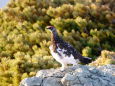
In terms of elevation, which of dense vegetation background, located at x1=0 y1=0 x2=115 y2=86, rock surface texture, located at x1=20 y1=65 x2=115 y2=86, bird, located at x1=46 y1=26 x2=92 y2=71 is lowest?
rock surface texture, located at x1=20 y1=65 x2=115 y2=86

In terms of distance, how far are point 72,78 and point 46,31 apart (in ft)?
30.2

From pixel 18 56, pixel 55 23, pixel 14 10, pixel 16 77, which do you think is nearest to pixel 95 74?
pixel 16 77

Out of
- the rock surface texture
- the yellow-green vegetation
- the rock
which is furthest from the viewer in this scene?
the yellow-green vegetation

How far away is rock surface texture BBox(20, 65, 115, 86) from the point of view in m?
6.90

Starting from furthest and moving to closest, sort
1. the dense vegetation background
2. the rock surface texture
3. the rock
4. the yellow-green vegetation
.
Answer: the dense vegetation background, the yellow-green vegetation, the rock, the rock surface texture

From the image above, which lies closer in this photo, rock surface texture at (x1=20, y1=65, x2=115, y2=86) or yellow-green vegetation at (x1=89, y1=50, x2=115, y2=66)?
rock surface texture at (x1=20, y1=65, x2=115, y2=86)

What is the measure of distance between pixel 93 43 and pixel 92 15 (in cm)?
243

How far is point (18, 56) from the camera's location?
40.6 feet

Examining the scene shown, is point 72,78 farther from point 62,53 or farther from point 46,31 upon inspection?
point 46,31

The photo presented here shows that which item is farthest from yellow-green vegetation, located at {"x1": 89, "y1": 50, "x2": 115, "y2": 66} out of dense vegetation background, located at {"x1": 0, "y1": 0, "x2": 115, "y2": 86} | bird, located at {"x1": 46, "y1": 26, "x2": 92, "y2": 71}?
bird, located at {"x1": 46, "y1": 26, "x2": 92, "y2": 71}

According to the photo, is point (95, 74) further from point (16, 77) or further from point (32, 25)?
point (32, 25)

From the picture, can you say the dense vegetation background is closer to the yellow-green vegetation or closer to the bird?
the yellow-green vegetation

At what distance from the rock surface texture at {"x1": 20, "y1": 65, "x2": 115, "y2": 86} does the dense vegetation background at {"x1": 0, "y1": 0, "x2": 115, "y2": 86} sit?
4.23 m

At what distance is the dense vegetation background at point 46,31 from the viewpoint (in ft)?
45.3
